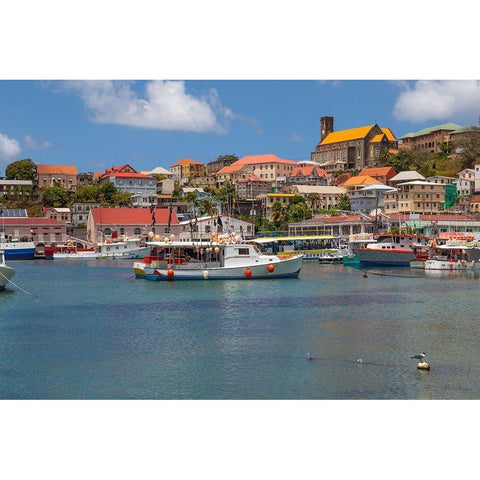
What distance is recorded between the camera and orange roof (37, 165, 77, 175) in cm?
6247

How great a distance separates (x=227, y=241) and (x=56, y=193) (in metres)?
35.9

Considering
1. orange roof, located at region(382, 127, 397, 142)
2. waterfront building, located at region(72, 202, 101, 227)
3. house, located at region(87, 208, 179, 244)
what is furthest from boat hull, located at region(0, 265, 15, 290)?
orange roof, located at region(382, 127, 397, 142)

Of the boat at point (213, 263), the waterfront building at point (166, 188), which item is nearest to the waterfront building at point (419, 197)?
the waterfront building at point (166, 188)

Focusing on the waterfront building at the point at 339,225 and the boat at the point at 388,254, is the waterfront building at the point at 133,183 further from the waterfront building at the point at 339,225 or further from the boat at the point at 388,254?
the boat at the point at 388,254

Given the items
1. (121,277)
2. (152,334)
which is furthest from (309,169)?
(152,334)

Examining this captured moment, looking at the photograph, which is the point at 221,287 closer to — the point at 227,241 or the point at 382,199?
the point at 227,241

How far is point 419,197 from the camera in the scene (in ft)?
185

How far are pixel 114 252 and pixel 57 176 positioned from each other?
67.1ft

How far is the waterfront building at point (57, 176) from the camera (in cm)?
6244

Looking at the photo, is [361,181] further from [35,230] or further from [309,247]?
[35,230]

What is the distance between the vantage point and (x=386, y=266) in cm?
3572

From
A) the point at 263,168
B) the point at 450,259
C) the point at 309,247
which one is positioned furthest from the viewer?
the point at 263,168

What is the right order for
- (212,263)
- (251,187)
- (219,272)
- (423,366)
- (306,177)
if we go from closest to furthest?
1. (423,366)
2. (219,272)
3. (212,263)
4. (251,187)
5. (306,177)

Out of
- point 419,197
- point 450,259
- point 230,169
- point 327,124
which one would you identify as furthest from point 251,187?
point 450,259
